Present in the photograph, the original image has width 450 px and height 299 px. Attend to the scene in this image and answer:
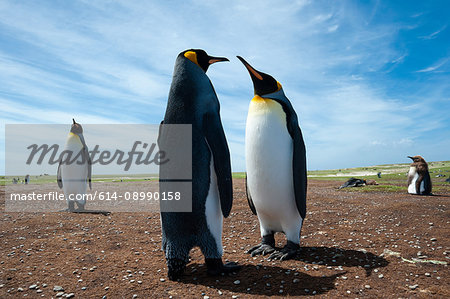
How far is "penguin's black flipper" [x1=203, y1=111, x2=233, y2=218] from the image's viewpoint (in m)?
3.63

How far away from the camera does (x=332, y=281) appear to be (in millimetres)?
3715

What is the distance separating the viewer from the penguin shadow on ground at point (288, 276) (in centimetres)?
352

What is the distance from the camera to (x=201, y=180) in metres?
3.63

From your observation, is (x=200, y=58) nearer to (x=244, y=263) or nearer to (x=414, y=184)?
(x=244, y=263)

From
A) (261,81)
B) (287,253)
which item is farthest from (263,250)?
(261,81)

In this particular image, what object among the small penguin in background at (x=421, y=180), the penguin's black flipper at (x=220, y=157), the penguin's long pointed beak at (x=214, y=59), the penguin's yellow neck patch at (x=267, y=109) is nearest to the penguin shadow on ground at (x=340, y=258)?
the penguin's black flipper at (x=220, y=157)

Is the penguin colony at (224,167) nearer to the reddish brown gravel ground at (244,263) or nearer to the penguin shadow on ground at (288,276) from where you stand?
the penguin shadow on ground at (288,276)

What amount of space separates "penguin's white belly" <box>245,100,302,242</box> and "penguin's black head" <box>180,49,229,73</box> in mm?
1053

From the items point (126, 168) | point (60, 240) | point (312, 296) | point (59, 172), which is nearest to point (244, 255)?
point (312, 296)

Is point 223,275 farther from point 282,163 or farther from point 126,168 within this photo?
point 126,168

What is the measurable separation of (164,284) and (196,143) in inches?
74.5

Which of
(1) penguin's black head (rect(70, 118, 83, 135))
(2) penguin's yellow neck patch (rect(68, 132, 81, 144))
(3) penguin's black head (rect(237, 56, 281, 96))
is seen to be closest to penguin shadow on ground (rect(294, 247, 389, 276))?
(3) penguin's black head (rect(237, 56, 281, 96))

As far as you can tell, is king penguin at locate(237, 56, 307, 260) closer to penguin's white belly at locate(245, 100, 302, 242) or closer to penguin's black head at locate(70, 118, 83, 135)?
penguin's white belly at locate(245, 100, 302, 242)

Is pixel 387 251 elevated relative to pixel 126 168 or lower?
lower
